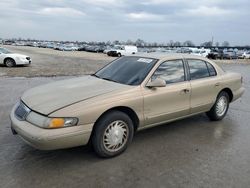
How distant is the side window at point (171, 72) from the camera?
4615 millimetres

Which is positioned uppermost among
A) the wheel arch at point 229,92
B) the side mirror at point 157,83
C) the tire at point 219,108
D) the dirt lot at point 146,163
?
the side mirror at point 157,83

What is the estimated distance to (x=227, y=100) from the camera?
20.0 ft

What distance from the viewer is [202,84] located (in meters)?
5.25

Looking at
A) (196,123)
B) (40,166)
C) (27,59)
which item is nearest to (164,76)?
(196,123)

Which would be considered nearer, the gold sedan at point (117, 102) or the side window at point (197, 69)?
the gold sedan at point (117, 102)

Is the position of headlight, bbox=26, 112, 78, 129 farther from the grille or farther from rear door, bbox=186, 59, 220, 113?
rear door, bbox=186, 59, 220, 113

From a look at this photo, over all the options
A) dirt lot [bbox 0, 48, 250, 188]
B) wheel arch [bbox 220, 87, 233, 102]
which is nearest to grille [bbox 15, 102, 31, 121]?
dirt lot [bbox 0, 48, 250, 188]

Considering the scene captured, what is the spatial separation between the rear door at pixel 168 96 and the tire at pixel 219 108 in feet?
3.45

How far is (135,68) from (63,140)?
1.94m

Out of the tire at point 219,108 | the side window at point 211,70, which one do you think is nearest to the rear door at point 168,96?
the side window at point 211,70

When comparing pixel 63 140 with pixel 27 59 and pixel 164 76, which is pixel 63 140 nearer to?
pixel 164 76

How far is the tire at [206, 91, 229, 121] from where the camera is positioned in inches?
228

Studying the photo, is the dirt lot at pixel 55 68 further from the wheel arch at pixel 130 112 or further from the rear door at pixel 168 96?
the wheel arch at pixel 130 112

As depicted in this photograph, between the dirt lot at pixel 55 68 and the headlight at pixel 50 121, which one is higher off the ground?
the headlight at pixel 50 121
